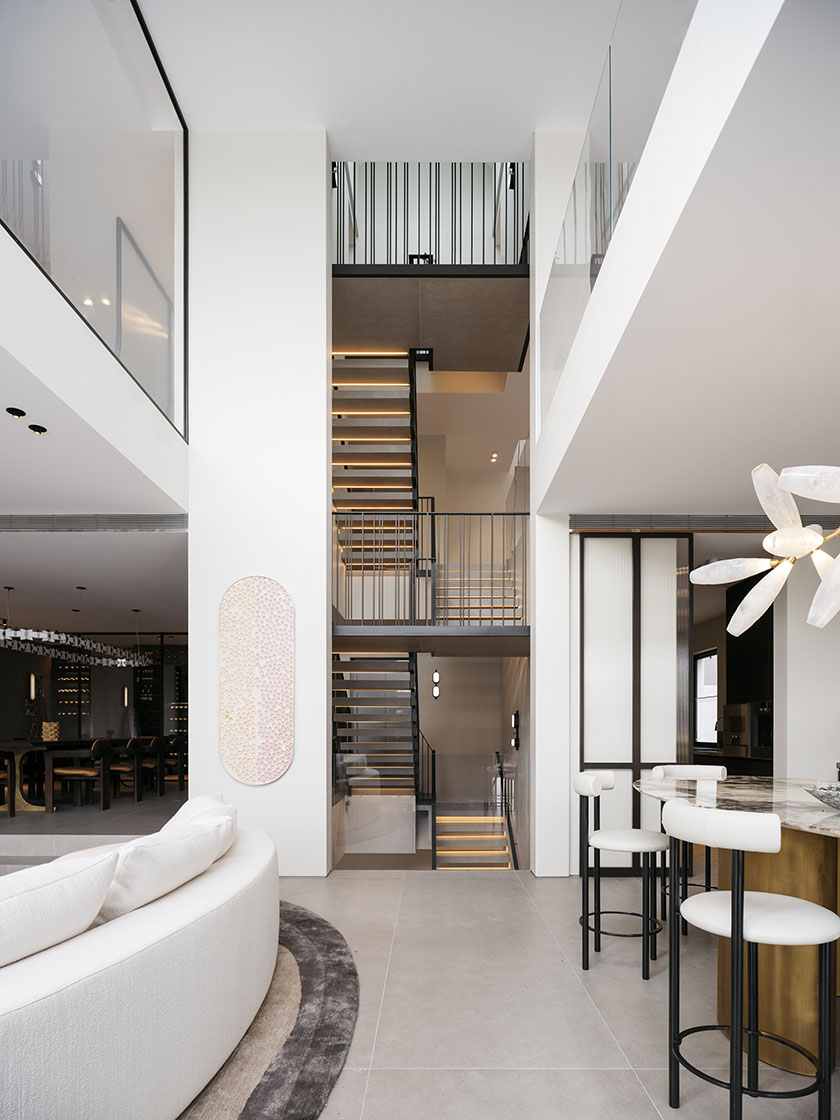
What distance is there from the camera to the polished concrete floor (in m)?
2.89

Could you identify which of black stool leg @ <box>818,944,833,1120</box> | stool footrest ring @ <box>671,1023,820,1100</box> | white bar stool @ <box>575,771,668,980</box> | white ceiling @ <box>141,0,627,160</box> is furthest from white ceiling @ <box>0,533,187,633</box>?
black stool leg @ <box>818,944,833,1120</box>

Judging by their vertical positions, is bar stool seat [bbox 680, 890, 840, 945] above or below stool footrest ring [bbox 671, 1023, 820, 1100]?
above

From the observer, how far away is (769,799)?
3.57 m

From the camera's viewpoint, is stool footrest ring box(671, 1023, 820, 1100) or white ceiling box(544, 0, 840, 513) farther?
stool footrest ring box(671, 1023, 820, 1100)

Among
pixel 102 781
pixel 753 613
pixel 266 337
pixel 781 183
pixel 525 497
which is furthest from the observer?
pixel 525 497

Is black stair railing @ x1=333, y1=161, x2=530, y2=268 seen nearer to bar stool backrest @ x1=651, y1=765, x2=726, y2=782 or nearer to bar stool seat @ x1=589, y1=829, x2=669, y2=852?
bar stool backrest @ x1=651, y1=765, x2=726, y2=782

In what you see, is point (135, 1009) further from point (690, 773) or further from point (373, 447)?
point (373, 447)

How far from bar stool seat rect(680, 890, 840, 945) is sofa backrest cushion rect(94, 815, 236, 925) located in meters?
1.79

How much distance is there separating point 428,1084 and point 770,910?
1.39m

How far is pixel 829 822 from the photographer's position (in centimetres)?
290

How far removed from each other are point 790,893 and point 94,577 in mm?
7613

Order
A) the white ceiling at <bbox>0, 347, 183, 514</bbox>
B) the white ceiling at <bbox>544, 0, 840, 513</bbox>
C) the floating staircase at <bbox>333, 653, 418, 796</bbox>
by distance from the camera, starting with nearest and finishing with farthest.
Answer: the white ceiling at <bbox>544, 0, 840, 513</bbox> < the white ceiling at <bbox>0, 347, 183, 514</bbox> < the floating staircase at <bbox>333, 653, 418, 796</bbox>

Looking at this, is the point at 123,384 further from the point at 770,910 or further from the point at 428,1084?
the point at 770,910

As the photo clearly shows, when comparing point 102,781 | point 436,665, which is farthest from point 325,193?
point 436,665
